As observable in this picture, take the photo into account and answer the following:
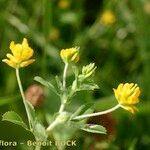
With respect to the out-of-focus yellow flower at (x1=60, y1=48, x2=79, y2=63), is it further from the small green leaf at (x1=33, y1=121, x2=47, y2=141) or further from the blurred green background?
the blurred green background

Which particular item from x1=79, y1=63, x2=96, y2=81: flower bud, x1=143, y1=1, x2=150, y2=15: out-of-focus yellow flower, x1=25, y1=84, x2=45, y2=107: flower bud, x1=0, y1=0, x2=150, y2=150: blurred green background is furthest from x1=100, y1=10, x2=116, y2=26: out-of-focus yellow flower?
x1=79, y1=63, x2=96, y2=81: flower bud

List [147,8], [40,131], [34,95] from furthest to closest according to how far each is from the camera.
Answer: [147,8] → [34,95] → [40,131]

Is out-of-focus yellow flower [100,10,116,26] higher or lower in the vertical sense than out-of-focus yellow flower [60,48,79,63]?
higher

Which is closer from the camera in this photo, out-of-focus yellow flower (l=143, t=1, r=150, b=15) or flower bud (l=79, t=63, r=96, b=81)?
flower bud (l=79, t=63, r=96, b=81)

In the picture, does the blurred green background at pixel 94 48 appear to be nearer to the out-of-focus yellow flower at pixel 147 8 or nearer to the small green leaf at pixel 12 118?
the out-of-focus yellow flower at pixel 147 8

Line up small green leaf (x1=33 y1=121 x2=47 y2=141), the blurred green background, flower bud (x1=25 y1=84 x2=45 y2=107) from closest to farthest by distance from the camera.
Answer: small green leaf (x1=33 y1=121 x2=47 y2=141)
flower bud (x1=25 y1=84 x2=45 y2=107)
the blurred green background

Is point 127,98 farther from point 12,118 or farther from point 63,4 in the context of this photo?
point 63,4

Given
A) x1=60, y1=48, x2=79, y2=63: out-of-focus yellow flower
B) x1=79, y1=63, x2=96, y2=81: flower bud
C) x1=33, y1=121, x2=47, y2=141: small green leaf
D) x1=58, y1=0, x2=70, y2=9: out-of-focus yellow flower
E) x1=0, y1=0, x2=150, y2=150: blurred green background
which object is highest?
x1=58, y1=0, x2=70, y2=9: out-of-focus yellow flower

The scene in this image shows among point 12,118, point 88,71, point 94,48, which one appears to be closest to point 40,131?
point 12,118

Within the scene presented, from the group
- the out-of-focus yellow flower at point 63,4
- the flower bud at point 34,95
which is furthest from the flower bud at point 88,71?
the out-of-focus yellow flower at point 63,4
